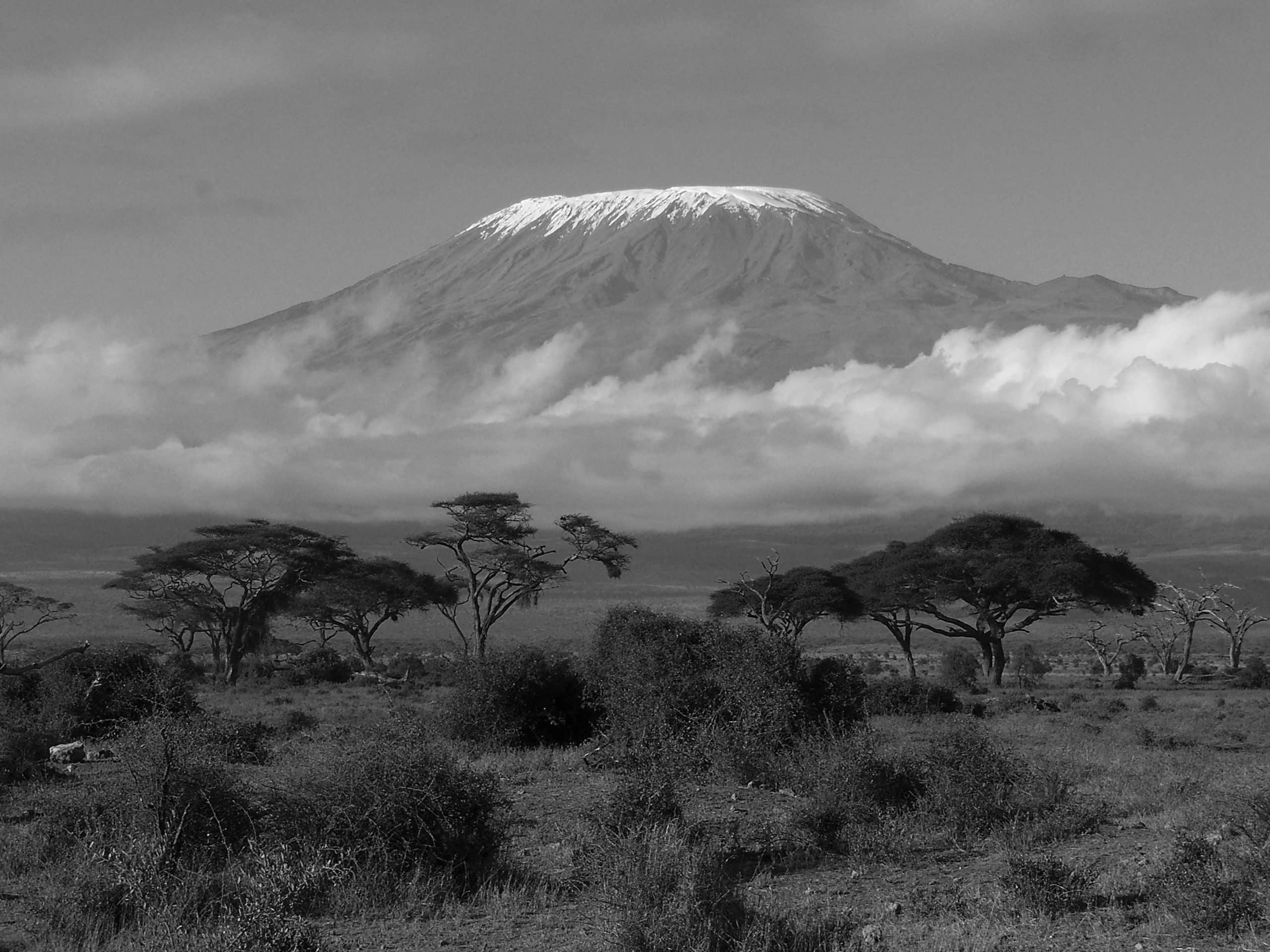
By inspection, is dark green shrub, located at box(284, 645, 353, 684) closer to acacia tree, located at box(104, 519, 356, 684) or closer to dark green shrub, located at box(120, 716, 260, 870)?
acacia tree, located at box(104, 519, 356, 684)

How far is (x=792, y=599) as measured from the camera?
5338 centimetres

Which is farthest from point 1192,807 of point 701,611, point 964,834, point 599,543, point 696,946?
point 701,611

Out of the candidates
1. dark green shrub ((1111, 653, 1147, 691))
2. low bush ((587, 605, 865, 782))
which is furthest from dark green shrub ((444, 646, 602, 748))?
dark green shrub ((1111, 653, 1147, 691))

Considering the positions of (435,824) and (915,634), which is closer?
(435,824)

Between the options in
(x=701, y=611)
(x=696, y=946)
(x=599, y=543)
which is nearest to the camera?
(x=696, y=946)

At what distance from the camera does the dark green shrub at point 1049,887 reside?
1073 cm

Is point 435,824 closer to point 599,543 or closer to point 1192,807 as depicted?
point 1192,807

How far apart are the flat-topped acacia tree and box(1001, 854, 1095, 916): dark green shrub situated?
3865 centimetres

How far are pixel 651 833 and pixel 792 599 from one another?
1689 inches

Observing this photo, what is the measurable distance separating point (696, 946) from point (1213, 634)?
381ft

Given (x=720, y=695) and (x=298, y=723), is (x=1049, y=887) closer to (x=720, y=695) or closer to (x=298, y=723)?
(x=720, y=695)

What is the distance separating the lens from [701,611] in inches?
4104

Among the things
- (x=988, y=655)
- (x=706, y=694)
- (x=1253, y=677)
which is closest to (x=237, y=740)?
(x=706, y=694)

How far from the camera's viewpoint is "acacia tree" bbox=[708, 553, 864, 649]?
5281cm
